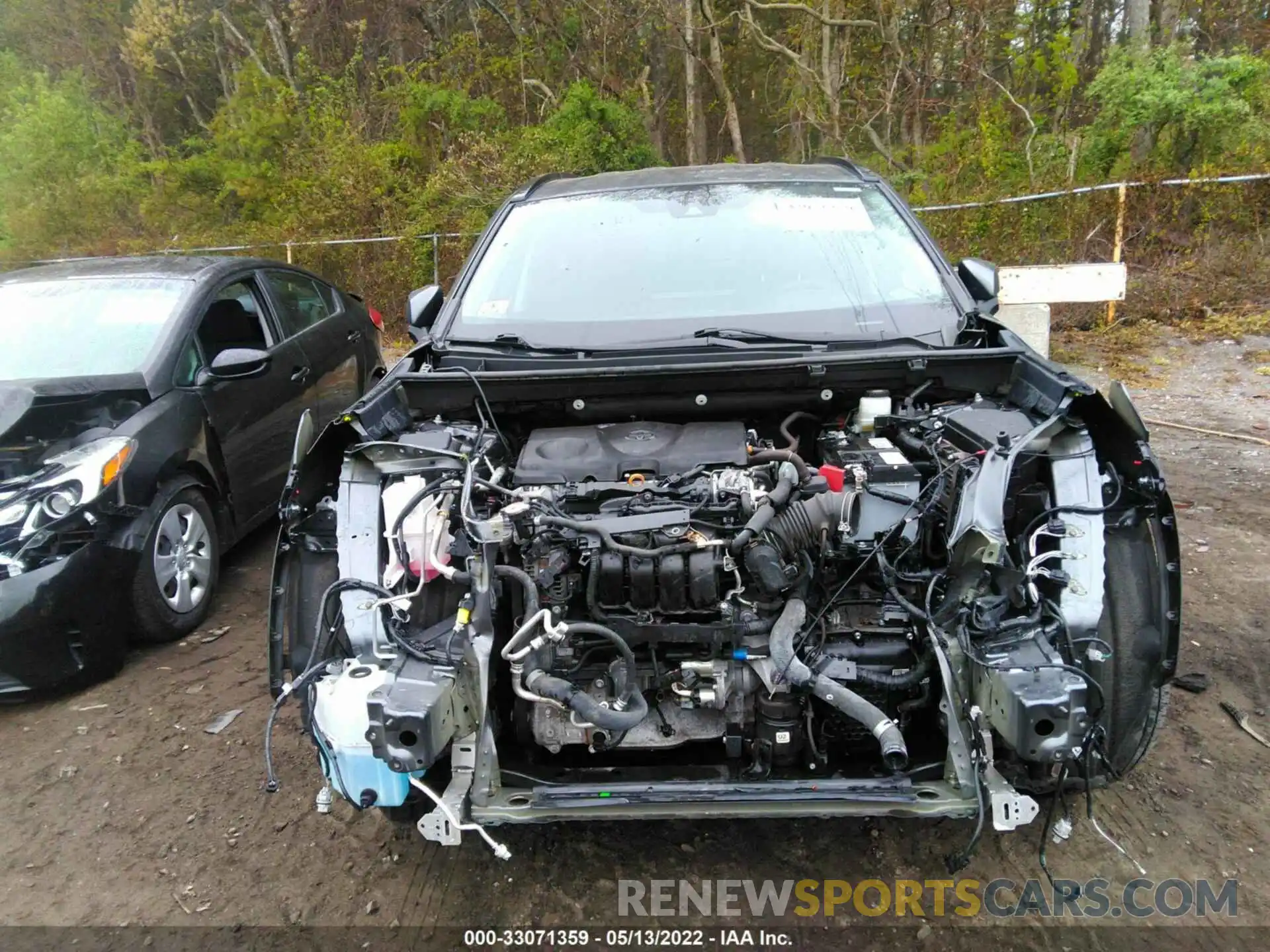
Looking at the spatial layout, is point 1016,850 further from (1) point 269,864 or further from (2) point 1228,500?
(2) point 1228,500

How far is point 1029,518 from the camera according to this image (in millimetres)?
2426

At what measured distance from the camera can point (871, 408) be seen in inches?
110

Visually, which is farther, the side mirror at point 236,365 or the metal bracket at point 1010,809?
the side mirror at point 236,365

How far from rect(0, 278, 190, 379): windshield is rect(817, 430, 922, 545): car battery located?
347 centimetres

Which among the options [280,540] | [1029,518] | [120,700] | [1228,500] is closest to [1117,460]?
[1029,518]

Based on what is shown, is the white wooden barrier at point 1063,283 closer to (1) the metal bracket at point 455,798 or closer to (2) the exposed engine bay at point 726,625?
(2) the exposed engine bay at point 726,625

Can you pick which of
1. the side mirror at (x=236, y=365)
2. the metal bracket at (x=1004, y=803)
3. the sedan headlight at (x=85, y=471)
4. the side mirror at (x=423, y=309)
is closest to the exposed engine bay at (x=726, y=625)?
the metal bracket at (x=1004, y=803)

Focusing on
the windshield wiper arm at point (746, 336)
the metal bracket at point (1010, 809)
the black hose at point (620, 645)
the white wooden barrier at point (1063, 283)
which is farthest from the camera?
the white wooden barrier at point (1063, 283)

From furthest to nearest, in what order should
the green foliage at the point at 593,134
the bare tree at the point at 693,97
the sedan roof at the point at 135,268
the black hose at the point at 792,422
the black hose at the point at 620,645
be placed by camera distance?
the bare tree at the point at 693,97 < the green foliage at the point at 593,134 < the sedan roof at the point at 135,268 < the black hose at the point at 792,422 < the black hose at the point at 620,645

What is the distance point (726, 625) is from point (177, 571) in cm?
298

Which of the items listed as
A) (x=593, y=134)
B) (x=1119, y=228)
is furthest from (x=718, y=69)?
(x=1119, y=228)

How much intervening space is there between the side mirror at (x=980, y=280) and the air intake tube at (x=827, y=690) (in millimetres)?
1885

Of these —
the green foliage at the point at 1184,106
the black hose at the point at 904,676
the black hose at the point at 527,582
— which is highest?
the green foliage at the point at 1184,106

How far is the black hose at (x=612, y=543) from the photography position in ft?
7.32
